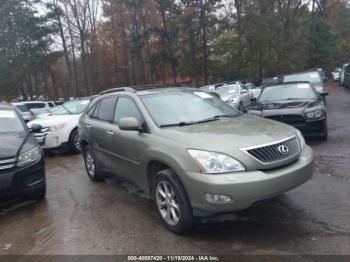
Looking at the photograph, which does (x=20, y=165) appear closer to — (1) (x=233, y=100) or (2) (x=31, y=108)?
(1) (x=233, y=100)

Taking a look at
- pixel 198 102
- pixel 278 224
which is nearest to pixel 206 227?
pixel 278 224

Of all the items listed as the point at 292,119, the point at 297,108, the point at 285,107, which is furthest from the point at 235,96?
the point at 292,119

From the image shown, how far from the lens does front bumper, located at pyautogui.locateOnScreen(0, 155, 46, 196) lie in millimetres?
4754

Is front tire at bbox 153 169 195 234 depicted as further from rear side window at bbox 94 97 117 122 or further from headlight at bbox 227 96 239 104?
headlight at bbox 227 96 239 104

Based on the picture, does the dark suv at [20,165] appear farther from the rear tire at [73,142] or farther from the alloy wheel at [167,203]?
the rear tire at [73,142]

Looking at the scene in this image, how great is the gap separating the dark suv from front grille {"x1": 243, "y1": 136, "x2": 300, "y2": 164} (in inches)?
128

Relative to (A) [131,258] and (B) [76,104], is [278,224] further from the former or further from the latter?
(B) [76,104]

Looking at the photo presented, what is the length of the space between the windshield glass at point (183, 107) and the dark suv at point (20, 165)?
1.94 metres

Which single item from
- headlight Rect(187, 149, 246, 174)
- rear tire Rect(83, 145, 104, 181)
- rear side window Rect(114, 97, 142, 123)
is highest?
rear side window Rect(114, 97, 142, 123)

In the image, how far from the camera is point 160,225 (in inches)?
167

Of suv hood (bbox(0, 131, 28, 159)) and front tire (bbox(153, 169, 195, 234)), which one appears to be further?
suv hood (bbox(0, 131, 28, 159))

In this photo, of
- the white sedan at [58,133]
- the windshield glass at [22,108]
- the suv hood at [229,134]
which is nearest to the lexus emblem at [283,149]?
the suv hood at [229,134]

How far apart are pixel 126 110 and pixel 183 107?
869 mm

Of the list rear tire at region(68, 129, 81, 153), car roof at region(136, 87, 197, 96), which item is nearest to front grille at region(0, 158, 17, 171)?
car roof at region(136, 87, 197, 96)
